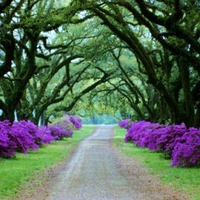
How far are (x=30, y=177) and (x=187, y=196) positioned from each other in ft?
16.5

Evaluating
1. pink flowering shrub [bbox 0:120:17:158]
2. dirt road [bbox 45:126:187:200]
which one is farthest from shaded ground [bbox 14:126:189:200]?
pink flowering shrub [bbox 0:120:17:158]

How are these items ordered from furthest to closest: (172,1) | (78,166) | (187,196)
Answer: (78,166) < (172,1) < (187,196)

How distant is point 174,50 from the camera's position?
532 inches

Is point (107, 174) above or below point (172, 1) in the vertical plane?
below

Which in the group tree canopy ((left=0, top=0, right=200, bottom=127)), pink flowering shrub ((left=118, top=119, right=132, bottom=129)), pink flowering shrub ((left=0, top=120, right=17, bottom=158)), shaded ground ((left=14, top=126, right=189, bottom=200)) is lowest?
shaded ground ((left=14, top=126, right=189, bottom=200))

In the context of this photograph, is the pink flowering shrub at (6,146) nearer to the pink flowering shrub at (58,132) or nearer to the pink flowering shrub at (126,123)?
the pink flowering shrub at (58,132)

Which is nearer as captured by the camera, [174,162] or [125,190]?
[125,190]

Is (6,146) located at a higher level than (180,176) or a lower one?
higher

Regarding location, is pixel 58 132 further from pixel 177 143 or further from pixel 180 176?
pixel 180 176

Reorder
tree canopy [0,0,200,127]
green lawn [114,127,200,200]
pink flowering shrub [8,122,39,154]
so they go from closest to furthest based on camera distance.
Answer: green lawn [114,127,200,200], tree canopy [0,0,200,127], pink flowering shrub [8,122,39,154]

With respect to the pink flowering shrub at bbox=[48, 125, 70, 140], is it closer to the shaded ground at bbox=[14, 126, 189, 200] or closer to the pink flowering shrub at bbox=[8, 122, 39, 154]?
the pink flowering shrub at bbox=[8, 122, 39, 154]

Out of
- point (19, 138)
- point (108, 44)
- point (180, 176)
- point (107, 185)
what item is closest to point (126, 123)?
point (108, 44)

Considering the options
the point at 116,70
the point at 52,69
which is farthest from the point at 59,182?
the point at 116,70

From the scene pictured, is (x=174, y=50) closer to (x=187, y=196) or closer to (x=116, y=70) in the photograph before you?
(x=187, y=196)
